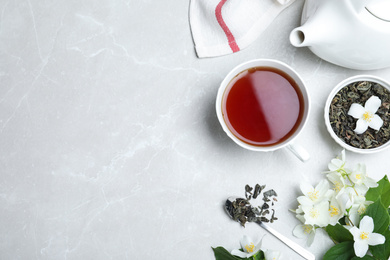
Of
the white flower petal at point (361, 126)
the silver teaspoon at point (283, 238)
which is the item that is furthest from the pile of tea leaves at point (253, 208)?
the white flower petal at point (361, 126)

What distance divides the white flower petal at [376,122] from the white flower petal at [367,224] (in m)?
0.19

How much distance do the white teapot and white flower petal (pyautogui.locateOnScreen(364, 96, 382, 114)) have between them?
0.10 m

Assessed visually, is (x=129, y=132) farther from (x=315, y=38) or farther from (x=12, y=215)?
(x=315, y=38)

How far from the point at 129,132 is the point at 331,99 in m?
0.44

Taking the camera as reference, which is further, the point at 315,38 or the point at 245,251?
the point at 245,251

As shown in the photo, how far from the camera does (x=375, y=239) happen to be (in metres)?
1.01

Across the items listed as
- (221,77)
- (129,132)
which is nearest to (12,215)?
(129,132)

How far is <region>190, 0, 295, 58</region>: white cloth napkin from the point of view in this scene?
1.10 m

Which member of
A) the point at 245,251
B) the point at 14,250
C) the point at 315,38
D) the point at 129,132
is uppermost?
the point at 315,38

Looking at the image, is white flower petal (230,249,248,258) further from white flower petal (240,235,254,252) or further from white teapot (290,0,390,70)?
white teapot (290,0,390,70)

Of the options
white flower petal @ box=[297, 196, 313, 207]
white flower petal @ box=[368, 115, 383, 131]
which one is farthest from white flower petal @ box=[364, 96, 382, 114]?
white flower petal @ box=[297, 196, 313, 207]

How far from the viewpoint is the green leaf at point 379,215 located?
3.35 ft

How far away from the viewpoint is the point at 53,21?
1.18 meters

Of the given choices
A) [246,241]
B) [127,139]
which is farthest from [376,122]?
[127,139]
